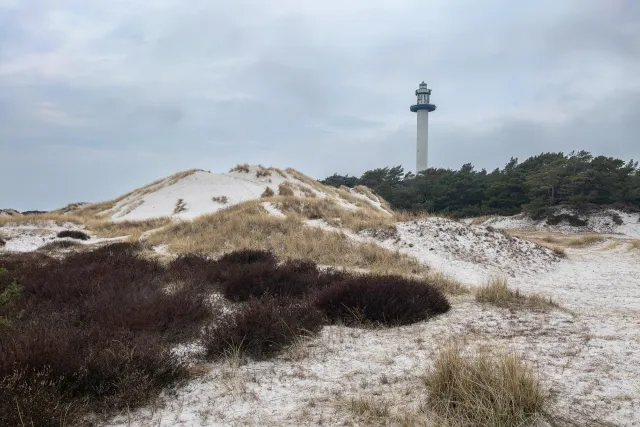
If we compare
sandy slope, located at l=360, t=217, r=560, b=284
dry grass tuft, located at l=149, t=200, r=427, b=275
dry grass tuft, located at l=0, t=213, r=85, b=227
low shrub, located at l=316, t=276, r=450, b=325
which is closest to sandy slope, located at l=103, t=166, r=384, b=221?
dry grass tuft, located at l=0, t=213, r=85, b=227

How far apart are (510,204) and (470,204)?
456cm

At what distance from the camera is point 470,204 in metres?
44.7

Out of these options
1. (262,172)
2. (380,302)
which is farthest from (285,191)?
(380,302)

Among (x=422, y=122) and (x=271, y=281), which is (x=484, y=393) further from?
(x=422, y=122)

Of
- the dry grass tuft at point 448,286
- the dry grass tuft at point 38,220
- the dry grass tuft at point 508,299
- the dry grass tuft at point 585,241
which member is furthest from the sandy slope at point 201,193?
the dry grass tuft at point 508,299

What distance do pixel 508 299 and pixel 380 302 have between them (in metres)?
2.66

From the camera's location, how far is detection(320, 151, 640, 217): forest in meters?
33.8

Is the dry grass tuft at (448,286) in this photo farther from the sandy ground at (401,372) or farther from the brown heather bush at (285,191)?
the brown heather bush at (285,191)

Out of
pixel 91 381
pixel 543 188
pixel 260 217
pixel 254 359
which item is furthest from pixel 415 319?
pixel 543 188

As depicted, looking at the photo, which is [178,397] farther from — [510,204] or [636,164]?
[636,164]

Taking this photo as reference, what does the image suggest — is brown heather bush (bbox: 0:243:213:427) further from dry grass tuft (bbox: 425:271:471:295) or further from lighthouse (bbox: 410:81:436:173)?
lighthouse (bbox: 410:81:436:173)

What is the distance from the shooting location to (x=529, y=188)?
3891 centimetres

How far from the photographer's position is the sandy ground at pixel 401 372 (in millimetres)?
2959

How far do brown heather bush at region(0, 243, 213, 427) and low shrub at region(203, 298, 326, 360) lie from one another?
504 millimetres
